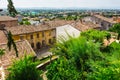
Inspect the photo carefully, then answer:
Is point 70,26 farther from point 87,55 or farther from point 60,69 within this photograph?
point 60,69

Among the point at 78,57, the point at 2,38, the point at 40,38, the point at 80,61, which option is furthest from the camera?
the point at 40,38

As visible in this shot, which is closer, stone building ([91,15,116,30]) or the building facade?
the building facade

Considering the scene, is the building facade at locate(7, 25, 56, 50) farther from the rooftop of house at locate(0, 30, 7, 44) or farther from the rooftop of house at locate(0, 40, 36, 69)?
the rooftop of house at locate(0, 40, 36, 69)

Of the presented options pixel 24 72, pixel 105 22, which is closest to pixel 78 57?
pixel 24 72

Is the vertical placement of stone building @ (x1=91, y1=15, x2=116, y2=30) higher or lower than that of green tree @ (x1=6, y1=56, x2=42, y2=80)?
lower

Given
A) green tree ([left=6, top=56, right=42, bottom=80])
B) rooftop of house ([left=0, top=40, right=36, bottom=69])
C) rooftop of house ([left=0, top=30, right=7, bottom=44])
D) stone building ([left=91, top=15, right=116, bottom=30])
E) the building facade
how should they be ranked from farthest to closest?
1. stone building ([left=91, top=15, right=116, bottom=30])
2. the building facade
3. rooftop of house ([left=0, top=30, right=7, bottom=44])
4. rooftop of house ([left=0, top=40, right=36, bottom=69])
5. green tree ([left=6, top=56, right=42, bottom=80])

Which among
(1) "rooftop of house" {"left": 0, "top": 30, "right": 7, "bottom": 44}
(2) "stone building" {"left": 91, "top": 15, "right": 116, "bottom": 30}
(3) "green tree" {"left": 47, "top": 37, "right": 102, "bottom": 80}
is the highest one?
(3) "green tree" {"left": 47, "top": 37, "right": 102, "bottom": 80}

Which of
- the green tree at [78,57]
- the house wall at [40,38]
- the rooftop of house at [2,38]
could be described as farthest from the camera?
the house wall at [40,38]

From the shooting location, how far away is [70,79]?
15.0 m

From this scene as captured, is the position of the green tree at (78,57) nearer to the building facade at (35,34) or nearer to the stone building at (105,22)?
the building facade at (35,34)

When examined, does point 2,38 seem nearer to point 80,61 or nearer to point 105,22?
point 80,61

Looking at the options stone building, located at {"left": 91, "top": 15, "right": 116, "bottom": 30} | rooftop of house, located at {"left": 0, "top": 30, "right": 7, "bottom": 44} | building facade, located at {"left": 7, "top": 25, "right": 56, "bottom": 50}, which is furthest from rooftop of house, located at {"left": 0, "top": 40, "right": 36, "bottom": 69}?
stone building, located at {"left": 91, "top": 15, "right": 116, "bottom": 30}

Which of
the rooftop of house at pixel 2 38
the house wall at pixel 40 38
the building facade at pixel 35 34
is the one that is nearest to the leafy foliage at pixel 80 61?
the rooftop of house at pixel 2 38

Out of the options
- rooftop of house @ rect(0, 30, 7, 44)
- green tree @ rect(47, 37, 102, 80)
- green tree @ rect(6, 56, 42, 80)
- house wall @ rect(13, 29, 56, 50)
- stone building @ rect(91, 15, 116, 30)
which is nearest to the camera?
green tree @ rect(6, 56, 42, 80)
